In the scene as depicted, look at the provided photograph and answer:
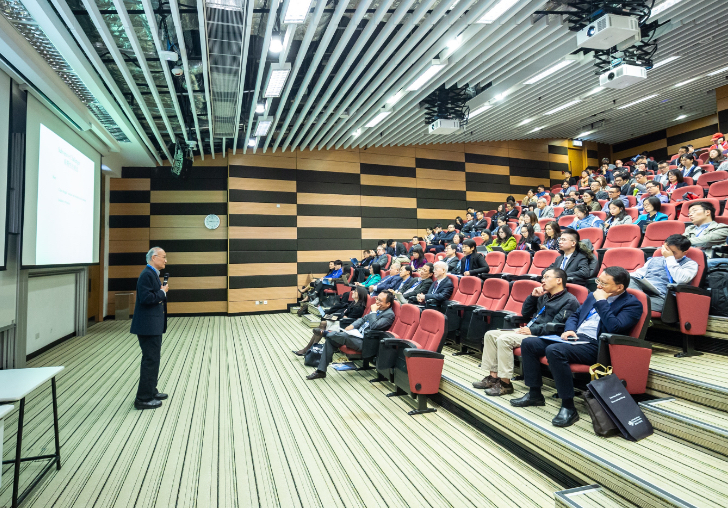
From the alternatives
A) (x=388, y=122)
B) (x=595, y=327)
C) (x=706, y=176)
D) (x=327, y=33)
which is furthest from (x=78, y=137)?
(x=706, y=176)

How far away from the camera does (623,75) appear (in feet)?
16.8

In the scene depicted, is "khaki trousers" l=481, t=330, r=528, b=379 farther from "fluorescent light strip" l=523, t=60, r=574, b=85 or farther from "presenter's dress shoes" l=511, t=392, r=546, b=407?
"fluorescent light strip" l=523, t=60, r=574, b=85

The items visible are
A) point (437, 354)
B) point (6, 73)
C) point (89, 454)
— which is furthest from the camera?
point (6, 73)

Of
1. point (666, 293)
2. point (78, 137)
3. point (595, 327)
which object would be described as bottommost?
point (595, 327)

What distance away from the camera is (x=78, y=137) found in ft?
19.3

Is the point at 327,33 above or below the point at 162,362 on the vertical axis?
above

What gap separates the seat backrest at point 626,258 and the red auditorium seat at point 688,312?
69cm

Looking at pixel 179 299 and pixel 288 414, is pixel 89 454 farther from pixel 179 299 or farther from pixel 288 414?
pixel 179 299

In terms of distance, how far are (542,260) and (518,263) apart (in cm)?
49

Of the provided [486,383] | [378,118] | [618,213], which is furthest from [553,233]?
[378,118]

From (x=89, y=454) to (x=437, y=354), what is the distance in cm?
238

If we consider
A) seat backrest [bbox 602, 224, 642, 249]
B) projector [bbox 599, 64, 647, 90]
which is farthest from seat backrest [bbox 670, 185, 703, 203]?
projector [bbox 599, 64, 647, 90]

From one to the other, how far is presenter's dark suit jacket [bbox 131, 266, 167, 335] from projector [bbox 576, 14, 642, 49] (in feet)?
16.1

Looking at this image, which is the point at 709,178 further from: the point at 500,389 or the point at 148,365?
the point at 148,365
